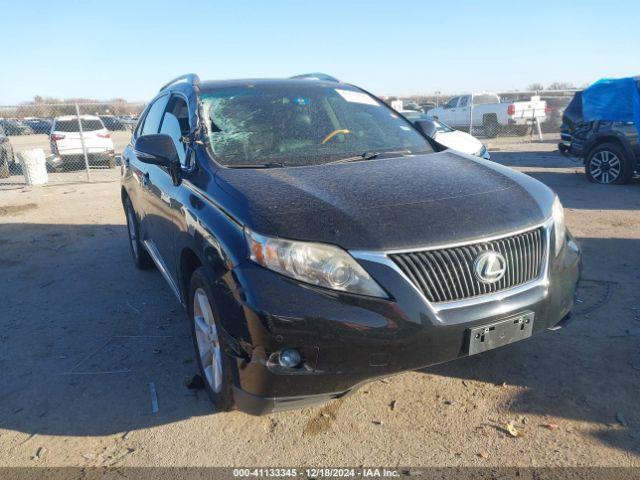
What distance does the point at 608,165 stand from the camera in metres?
9.66

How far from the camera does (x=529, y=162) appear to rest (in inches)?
548

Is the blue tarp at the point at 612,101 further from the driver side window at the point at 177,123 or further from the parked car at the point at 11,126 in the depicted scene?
the parked car at the point at 11,126

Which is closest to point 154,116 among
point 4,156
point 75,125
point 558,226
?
point 558,226

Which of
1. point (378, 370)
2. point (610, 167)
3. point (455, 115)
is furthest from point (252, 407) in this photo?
point (455, 115)

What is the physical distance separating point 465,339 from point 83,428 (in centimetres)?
212

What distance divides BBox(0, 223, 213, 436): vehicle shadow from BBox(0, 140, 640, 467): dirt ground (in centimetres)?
1

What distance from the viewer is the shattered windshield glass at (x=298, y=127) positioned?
132 inches

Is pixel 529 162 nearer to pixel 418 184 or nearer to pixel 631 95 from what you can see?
pixel 631 95

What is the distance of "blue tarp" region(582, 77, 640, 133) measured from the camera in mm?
9445

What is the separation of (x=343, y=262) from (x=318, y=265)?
4.4 inches

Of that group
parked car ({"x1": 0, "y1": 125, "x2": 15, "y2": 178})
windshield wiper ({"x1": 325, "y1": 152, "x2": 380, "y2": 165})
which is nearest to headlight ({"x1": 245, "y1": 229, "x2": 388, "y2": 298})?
windshield wiper ({"x1": 325, "y1": 152, "x2": 380, "y2": 165})

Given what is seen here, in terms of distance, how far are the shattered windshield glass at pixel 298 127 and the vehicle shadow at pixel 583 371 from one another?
59.9 inches

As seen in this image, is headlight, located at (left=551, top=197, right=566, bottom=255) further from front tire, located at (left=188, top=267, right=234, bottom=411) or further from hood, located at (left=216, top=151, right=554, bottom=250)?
front tire, located at (left=188, top=267, right=234, bottom=411)

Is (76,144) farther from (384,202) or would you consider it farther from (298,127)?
(384,202)
